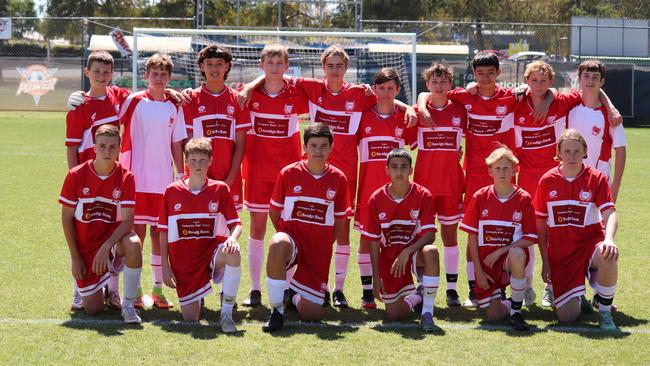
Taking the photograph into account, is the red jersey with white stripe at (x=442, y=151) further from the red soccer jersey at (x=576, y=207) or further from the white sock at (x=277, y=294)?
the white sock at (x=277, y=294)

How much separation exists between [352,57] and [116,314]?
11.6 meters

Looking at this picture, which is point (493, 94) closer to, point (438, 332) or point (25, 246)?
point (438, 332)

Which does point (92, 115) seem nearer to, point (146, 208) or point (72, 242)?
point (146, 208)

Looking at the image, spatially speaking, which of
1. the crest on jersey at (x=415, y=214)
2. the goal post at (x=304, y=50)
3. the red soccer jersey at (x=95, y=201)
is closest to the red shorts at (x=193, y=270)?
the red soccer jersey at (x=95, y=201)

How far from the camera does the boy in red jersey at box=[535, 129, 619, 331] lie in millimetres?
4992

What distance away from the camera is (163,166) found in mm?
5531

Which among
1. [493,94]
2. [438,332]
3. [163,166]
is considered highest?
[493,94]

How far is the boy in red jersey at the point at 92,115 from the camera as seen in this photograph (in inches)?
209

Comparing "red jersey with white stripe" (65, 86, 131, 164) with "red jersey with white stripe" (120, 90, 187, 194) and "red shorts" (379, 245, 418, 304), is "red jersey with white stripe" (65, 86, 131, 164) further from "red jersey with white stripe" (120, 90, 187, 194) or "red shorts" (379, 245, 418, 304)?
"red shorts" (379, 245, 418, 304)

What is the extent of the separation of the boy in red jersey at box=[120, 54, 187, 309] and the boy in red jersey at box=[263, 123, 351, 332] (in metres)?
0.92

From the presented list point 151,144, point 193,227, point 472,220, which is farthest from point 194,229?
point 472,220

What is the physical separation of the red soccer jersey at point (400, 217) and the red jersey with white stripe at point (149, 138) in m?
1.49

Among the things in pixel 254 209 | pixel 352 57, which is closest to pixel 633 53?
pixel 352 57

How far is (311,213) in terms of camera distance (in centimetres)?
508
